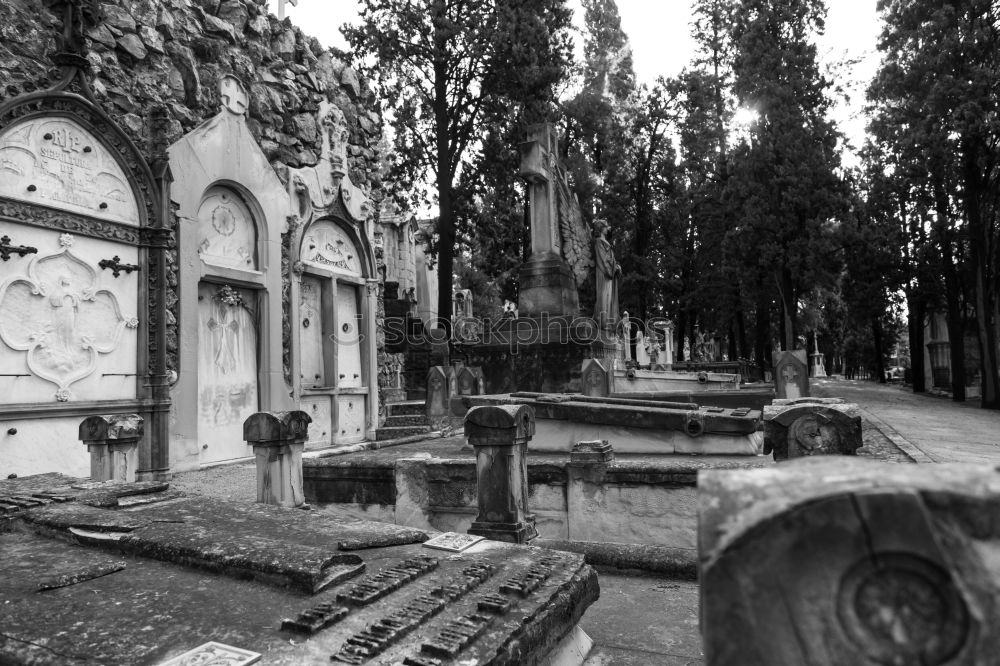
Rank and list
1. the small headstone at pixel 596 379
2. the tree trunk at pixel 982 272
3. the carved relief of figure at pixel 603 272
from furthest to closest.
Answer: the tree trunk at pixel 982 272, the carved relief of figure at pixel 603 272, the small headstone at pixel 596 379

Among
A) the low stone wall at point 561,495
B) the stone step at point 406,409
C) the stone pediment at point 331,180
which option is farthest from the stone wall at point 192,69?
the stone step at point 406,409

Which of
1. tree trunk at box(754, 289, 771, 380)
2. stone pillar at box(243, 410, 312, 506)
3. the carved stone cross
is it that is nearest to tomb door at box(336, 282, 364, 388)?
the carved stone cross

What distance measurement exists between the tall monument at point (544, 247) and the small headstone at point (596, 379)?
81.1 inches

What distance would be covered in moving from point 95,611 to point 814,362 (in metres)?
56.3

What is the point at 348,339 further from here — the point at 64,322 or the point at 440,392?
the point at 64,322

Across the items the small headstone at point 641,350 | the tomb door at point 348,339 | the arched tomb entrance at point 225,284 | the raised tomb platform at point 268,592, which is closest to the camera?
the raised tomb platform at point 268,592

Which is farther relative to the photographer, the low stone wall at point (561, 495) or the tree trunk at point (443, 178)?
the tree trunk at point (443, 178)

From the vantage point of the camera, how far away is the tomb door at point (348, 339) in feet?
45.3

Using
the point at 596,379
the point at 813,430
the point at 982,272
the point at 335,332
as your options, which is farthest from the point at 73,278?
the point at 982,272

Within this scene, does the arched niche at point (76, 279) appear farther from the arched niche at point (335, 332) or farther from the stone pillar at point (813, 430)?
the stone pillar at point (813, 430)

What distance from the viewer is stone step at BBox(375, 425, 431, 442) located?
12.7 meters

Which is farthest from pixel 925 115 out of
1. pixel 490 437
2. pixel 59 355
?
pixel 59 355

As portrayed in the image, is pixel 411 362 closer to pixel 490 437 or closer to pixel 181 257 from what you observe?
pixel 181 257

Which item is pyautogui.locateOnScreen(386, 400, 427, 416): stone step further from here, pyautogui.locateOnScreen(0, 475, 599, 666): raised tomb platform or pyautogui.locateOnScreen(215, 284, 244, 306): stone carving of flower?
pyautogui.locateOnScreen(0, 475, 599, 666): raised tomb platform
